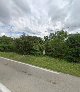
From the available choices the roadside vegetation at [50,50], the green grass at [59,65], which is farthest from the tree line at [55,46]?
the green grass at [59,65]

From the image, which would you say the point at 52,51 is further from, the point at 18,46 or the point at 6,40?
the point at 6,40

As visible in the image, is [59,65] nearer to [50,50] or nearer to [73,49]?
[73,49]

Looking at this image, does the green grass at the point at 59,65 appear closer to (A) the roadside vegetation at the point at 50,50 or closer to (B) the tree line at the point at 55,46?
(A) the roadside vegetation at the point at 50,50

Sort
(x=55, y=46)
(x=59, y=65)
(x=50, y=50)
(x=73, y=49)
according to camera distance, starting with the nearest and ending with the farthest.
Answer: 1. (x=59, y=65)
2. (x=73, y=49)
3. (x=55, y=46)
4. (x=50, y=50)

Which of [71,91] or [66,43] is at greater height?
[66,43]

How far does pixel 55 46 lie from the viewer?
1822cm

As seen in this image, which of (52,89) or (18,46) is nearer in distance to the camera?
(52,89)

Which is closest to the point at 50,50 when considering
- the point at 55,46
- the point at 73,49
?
the point at 55,46

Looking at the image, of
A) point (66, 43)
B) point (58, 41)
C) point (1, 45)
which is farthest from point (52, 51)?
point (1, 45)

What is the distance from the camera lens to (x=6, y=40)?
111 ft

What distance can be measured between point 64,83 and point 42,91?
57.2 inches

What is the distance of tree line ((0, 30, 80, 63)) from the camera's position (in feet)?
49.0

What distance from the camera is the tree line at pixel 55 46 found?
14930 mm

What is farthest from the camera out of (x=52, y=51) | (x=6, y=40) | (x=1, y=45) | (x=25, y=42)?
(x=6, y=40)
